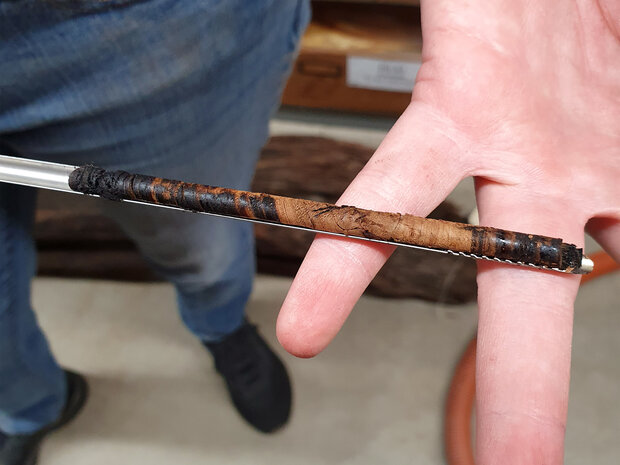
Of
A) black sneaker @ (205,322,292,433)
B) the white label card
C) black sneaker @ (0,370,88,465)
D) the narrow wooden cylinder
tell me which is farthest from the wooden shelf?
black sneaker @ (0,370,88,465)

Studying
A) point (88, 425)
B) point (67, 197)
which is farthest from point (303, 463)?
point (67, 197)

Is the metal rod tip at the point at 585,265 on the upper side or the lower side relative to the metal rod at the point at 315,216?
lower

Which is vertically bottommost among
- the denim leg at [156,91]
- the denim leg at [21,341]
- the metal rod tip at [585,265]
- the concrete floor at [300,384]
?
the concrete floor at [300,384]

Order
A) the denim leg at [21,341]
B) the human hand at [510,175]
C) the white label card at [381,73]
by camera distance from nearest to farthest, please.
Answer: the human hand at [510,175]
the denim leg at [21,341]
the white label card at [381,73]

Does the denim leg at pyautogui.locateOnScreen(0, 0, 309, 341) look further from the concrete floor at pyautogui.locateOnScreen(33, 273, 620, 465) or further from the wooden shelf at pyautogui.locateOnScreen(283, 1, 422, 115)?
the wooden shelf at pyautogui.locateOnScreen(283, 1, 422, 115)

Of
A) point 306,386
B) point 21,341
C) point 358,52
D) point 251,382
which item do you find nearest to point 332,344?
point 306,386

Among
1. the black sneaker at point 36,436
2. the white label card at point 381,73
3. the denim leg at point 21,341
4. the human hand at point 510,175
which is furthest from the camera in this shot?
the white label card at point 381,73

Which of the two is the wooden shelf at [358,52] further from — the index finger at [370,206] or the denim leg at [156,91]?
the index finger at [370,206]

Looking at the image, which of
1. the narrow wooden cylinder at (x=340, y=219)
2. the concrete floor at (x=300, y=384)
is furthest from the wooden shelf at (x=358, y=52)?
the narrow wooden cylinder at (x=340, y=219)
